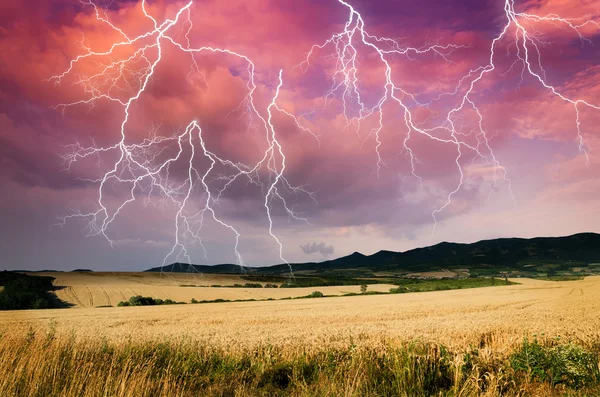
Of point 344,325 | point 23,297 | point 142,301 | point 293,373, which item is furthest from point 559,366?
point 23,297

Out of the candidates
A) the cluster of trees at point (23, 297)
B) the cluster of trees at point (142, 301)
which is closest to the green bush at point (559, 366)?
the cluster of trees at point (142, 301)

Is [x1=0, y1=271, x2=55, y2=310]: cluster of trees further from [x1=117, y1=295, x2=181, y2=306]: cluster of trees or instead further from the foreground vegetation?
the foreground vegetation

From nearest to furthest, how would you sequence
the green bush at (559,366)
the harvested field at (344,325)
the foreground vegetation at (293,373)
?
the foreground vegetation at (293,373), the green bush at (559,366), the harvested field at (344,325)

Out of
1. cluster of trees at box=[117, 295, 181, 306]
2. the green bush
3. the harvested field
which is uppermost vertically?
the green bush

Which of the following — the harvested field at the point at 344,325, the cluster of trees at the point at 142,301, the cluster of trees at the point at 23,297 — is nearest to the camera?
the harvested field at the point at 344,325

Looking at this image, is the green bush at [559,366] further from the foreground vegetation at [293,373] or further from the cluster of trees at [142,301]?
the cluster of trees at [142,301]

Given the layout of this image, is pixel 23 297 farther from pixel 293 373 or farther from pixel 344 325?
pixel 293 373

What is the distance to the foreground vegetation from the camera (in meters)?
5.55

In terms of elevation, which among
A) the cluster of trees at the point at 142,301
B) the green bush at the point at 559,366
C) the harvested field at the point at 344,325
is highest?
the green bush at the point at 559,366

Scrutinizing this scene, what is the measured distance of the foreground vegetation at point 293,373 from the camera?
18.2 feet

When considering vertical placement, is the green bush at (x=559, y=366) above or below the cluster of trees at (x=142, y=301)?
above

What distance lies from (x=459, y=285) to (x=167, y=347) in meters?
86.4

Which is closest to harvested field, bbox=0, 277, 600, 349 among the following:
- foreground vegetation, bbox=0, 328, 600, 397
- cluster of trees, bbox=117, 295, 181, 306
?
foreground vegetation, bbox=0, 328, 600, 397

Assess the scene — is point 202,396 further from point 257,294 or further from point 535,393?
point 257,294
